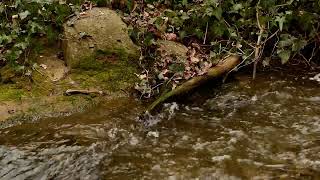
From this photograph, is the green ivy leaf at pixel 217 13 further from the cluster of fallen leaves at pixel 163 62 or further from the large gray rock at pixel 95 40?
the large gray rock at pixel 95 40

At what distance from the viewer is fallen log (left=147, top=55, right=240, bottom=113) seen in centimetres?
537

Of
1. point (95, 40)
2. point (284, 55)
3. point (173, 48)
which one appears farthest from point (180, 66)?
point (284, 55)

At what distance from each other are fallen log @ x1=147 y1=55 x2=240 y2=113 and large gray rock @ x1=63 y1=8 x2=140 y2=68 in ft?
2.97

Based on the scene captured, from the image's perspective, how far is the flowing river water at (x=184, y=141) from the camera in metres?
4.02

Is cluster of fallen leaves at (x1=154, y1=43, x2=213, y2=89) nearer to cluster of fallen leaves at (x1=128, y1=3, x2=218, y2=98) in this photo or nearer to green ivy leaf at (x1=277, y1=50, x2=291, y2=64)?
cluster of fallen leaves at (x1=128, y1=3, x2=218, y2=98)

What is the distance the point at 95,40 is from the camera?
6094mm

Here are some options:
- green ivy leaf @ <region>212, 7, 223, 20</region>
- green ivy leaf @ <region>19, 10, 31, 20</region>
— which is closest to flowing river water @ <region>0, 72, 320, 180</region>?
green ivy leaf @ <region>212, 7, 223, 20</region>

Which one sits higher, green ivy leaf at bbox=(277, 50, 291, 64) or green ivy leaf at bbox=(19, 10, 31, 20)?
green ivy leaf at bbox=(19, 10, 31, 20)

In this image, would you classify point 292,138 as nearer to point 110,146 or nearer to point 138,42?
point 110,146

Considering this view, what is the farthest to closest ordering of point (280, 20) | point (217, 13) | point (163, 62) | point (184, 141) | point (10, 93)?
point (217, 13)
point (163, 62)
point (280, 20)
point (10, 93)
point (184, 141)

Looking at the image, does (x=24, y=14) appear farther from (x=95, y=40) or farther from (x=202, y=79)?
(x=202, y=79)

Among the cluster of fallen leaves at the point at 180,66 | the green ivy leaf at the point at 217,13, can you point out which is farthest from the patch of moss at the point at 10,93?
the green ivy leaf at the point at 217,13

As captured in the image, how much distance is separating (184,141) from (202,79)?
1426 millimetres

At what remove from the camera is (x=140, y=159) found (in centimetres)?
425
